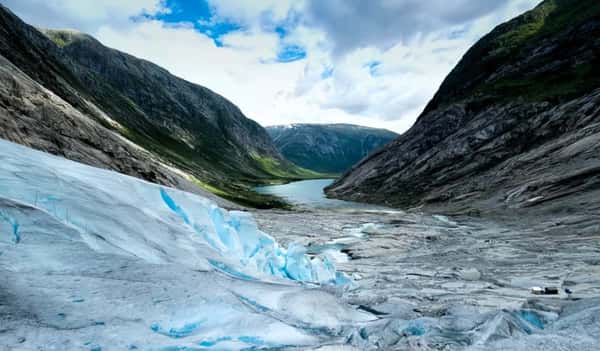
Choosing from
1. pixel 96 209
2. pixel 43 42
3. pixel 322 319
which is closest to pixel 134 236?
pixel 96 209

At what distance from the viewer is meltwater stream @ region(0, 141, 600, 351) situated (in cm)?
605

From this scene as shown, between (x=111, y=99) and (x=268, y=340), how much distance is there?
486 feet

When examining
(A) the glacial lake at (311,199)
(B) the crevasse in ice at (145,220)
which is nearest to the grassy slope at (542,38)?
(A) the glacial lake at (311,199)

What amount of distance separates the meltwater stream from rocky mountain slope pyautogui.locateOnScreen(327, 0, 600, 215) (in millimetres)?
28290

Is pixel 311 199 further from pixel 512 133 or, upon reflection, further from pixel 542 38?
pixel 542 38

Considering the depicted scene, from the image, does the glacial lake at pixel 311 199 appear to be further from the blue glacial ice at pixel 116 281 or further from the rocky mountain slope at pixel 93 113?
the blue glacial ice at pixel 116 281

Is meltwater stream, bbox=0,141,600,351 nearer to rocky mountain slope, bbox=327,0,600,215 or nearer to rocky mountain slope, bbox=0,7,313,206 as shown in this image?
rocky mountain slope, bbox=327,0,600,215

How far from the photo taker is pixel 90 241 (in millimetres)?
8227

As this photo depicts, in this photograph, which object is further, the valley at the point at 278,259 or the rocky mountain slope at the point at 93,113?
the rocky mountain slope at the point at 93,113

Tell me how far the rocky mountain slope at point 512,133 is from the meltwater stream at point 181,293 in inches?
1114

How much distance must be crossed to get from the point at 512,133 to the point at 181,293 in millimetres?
66956

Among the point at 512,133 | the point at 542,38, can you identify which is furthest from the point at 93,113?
the point at 542,38

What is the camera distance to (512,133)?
58.7 meters

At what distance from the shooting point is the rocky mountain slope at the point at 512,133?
4035cm
